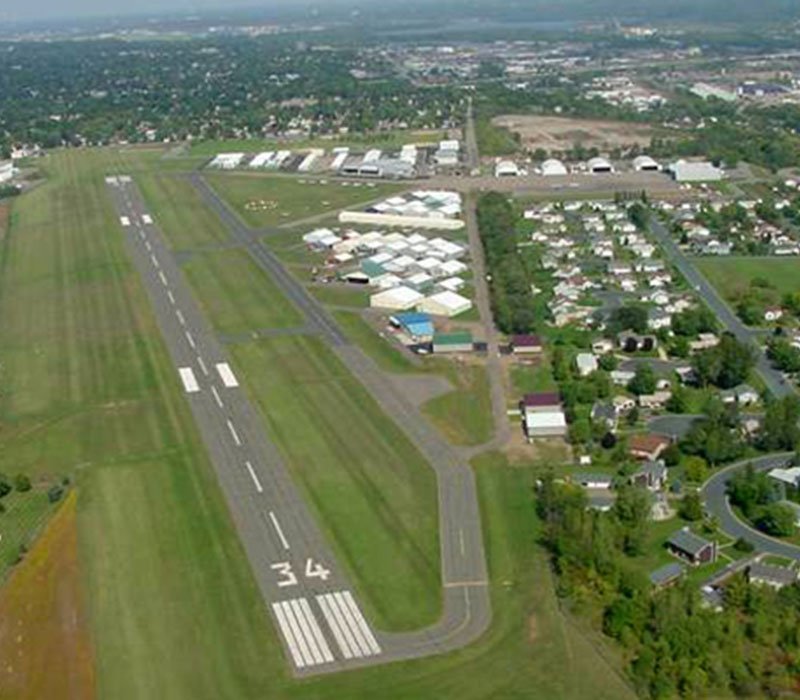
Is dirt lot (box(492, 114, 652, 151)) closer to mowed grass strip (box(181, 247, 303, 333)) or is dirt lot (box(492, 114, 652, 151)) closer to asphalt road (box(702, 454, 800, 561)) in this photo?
mowed grass strip (box(181, 247, 303, 333))

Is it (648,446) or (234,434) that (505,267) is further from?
(234,434)

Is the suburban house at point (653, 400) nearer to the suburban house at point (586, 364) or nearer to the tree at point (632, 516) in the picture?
the suburban house at point (586, 364)

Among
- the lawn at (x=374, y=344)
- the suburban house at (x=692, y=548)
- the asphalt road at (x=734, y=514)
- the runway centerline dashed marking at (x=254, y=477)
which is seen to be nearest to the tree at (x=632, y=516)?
the suburban house at (x=692, y=548)

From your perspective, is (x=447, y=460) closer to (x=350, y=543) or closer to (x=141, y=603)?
(x=350, y=543)

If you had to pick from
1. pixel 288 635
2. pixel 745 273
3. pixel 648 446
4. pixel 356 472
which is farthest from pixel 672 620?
pixel 745 273

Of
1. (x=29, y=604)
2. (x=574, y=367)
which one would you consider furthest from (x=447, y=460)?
(x=29, y=604)

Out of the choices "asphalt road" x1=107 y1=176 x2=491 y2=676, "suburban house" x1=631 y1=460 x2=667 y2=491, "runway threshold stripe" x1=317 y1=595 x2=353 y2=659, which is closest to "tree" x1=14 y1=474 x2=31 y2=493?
"asphalt road" x1=107 y1=176 x2=491 y2=676
